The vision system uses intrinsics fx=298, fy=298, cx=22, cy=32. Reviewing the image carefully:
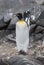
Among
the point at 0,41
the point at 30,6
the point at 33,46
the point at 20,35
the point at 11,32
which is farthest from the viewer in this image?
the point at 30,6

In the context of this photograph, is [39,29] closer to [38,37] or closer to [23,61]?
[38,37]

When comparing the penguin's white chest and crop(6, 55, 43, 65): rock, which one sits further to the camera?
the penguin's white chest

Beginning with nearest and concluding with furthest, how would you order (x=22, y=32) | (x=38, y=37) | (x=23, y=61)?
(x=23, y=61)
(x=22, y=32)
(x=38, y=37)

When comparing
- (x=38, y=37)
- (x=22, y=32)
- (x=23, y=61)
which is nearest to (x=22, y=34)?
(x=22, y=32)

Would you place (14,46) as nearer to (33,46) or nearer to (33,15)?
(33,46)

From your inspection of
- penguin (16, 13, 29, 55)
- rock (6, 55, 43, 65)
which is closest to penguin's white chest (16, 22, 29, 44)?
penguin (16, 13, 29, 55)

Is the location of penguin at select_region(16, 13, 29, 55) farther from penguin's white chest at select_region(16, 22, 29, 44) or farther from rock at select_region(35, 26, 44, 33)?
rock at select_region(35, 26, 44, 33)

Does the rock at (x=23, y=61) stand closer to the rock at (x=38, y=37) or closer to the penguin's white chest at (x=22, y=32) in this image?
the penguin's white chest at (x=22, y=32)

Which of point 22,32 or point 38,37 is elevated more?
point 22,32

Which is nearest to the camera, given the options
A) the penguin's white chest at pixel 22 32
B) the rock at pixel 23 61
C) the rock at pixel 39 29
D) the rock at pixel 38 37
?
the rock at pixel 23 61

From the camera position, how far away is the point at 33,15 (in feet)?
22.6

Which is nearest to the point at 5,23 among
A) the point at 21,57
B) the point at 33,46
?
the point at 33,46

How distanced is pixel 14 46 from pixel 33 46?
0.43 m

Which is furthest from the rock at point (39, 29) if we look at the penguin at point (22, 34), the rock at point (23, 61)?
the rock at point (23, 61)
